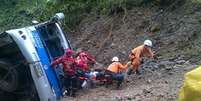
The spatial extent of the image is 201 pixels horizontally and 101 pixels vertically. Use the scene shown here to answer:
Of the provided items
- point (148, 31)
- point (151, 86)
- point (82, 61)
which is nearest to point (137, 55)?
point (82, 61)

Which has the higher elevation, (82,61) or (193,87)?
(193,87)

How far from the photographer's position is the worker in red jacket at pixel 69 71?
10.3 m

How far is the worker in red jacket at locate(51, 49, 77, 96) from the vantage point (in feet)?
33.7

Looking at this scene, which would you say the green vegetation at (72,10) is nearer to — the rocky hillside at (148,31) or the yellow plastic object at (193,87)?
the rocky hillside at (148,31)

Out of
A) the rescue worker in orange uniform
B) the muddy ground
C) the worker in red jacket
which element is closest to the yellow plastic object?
the muddy ground

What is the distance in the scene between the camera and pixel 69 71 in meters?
10.4

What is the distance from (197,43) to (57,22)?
377 cm

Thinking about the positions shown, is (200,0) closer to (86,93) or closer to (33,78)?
(86,93)

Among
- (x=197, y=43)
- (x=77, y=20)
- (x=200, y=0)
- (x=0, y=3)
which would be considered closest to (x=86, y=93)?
(x=197, y=43)

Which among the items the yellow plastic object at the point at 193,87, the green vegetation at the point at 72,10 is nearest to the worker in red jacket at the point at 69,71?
the green vegetation at the point at 72,10

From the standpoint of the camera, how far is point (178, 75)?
34.9 ft

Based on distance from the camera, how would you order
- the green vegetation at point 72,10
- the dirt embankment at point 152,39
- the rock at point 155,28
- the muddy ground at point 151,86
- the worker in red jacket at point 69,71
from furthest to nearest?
1. the green vegetation at point 72,10
2. the rock at point 155,28
3. the worker in red jacket at point 69,71
4. the dirt embankment at point 152,39
5. the muddy ground at point 151,86

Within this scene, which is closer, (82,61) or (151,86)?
(151,86)

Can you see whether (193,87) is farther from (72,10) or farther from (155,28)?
(72,10)
